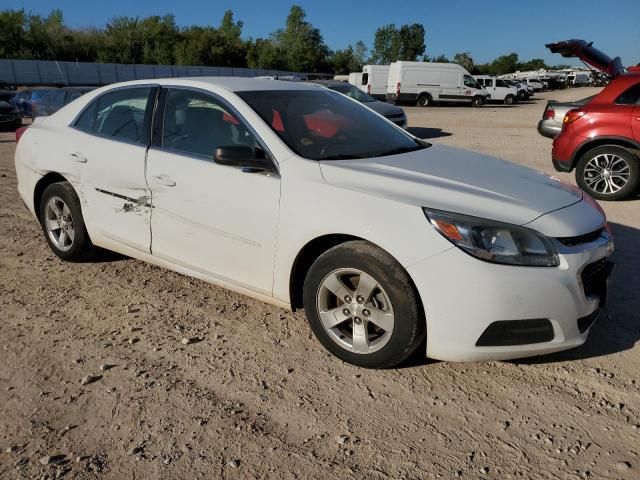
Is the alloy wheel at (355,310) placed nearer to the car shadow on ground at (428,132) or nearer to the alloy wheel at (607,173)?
the alloy wheel at (607,173)

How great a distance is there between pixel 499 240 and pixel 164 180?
216 centimetres

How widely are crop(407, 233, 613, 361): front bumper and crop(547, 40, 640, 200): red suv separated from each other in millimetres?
4895

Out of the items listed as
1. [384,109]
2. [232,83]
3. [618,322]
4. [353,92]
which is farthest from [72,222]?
[353,92]

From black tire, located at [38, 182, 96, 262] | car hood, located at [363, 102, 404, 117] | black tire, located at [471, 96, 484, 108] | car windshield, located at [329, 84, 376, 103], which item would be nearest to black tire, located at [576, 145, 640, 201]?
black tire, located at [38, 182, 96, 262]

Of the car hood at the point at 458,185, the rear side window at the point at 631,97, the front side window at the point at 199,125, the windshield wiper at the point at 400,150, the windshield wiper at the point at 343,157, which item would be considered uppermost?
the rear side window at the point at 631,97

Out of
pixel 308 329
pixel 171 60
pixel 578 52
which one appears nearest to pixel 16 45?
pixel 171 60

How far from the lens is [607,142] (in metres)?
6.81

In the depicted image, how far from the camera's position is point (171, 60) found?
72188mm

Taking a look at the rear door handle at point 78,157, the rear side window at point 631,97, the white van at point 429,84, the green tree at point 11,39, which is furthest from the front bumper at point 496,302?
the green tree at point 11,39

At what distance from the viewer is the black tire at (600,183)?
6645 mm

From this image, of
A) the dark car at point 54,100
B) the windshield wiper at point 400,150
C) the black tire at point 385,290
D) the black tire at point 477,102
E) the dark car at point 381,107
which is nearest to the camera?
the black tire at point 385,290

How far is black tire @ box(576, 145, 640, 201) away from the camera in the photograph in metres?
6.64

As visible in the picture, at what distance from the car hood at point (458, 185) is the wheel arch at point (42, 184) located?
8.34 ft

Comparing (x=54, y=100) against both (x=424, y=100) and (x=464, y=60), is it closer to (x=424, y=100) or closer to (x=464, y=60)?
(x=424, y=100)
